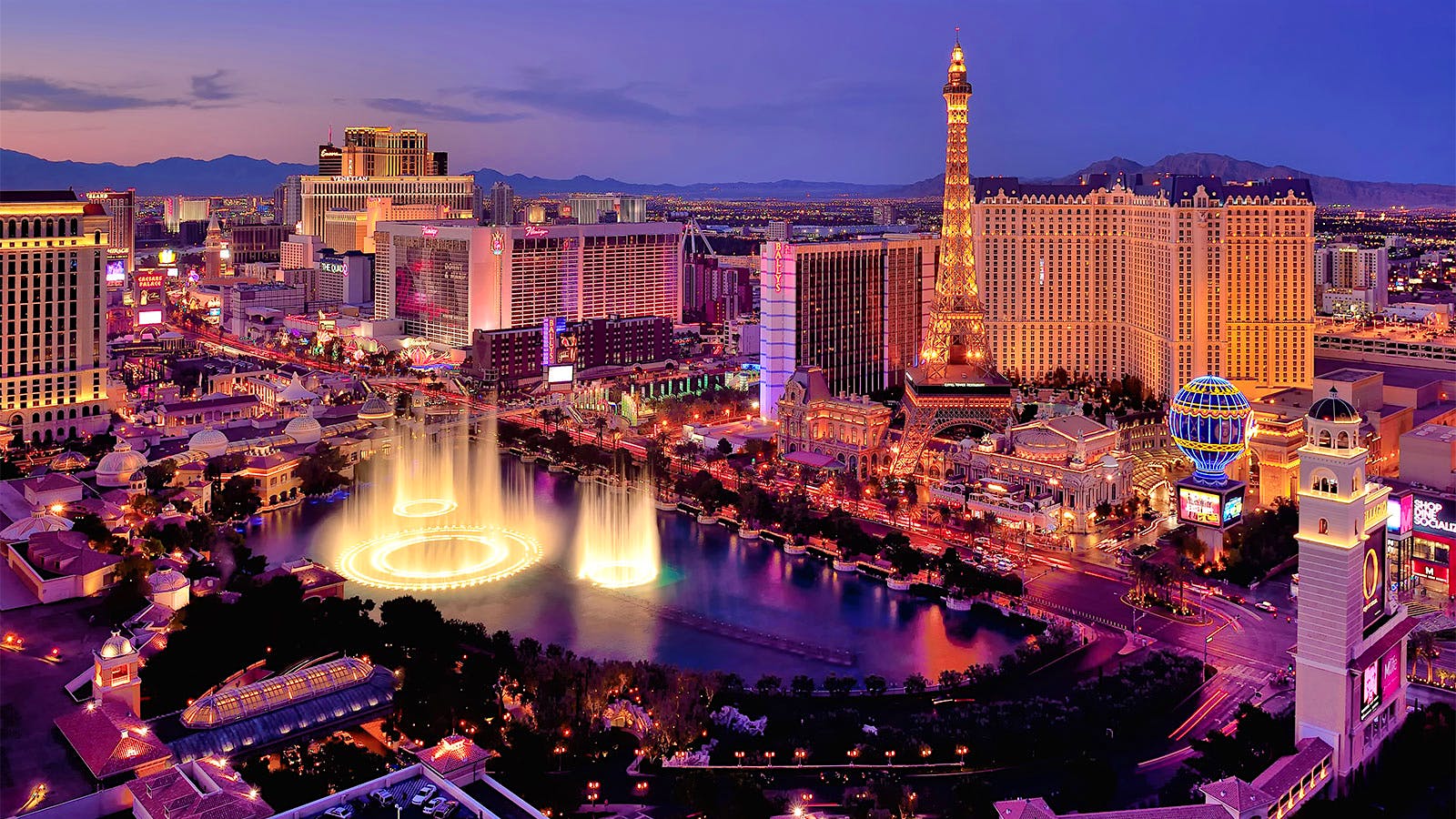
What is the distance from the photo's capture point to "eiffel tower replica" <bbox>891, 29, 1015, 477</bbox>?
46.4 meters

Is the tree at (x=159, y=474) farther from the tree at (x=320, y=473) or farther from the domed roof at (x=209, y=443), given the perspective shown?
the tree at (x=320, y=473)

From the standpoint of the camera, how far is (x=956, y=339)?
49.6 m

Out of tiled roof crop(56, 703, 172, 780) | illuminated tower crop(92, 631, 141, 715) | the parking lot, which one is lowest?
the parking lot

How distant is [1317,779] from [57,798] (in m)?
19.4

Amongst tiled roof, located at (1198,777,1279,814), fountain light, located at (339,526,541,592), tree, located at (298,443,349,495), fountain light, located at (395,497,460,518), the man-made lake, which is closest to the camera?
tiled roof, located at (1198,777,1279,814)

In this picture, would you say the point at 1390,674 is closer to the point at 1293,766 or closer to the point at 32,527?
the point at 1293,766

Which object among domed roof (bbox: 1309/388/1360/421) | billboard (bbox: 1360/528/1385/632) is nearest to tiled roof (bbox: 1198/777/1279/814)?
billboard (bbox: 1360/528/1385/632)

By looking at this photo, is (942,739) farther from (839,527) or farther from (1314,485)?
(839,527)

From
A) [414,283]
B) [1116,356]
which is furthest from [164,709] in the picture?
[414,283]

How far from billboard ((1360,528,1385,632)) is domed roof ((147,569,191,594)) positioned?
77.0 feet

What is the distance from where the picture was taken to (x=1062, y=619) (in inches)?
1168

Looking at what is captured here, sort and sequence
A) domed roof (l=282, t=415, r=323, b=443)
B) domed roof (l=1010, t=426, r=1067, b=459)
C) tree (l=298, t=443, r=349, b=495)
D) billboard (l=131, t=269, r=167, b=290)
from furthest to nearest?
billboard (l=131, t=269, r=167, b=290), domed roof (l=282, t=415, r=323, b=443), tree (l=298, t=443, r=349, b=495), domed roof (l=1010, t=426, r=1067, b=459)

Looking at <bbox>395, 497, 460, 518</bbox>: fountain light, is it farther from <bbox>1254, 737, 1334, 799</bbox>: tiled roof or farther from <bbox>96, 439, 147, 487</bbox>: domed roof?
<bbox>1254, 737, 1334, 799</bbox>: tiled roof

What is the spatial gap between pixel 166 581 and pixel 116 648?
6.73 m
